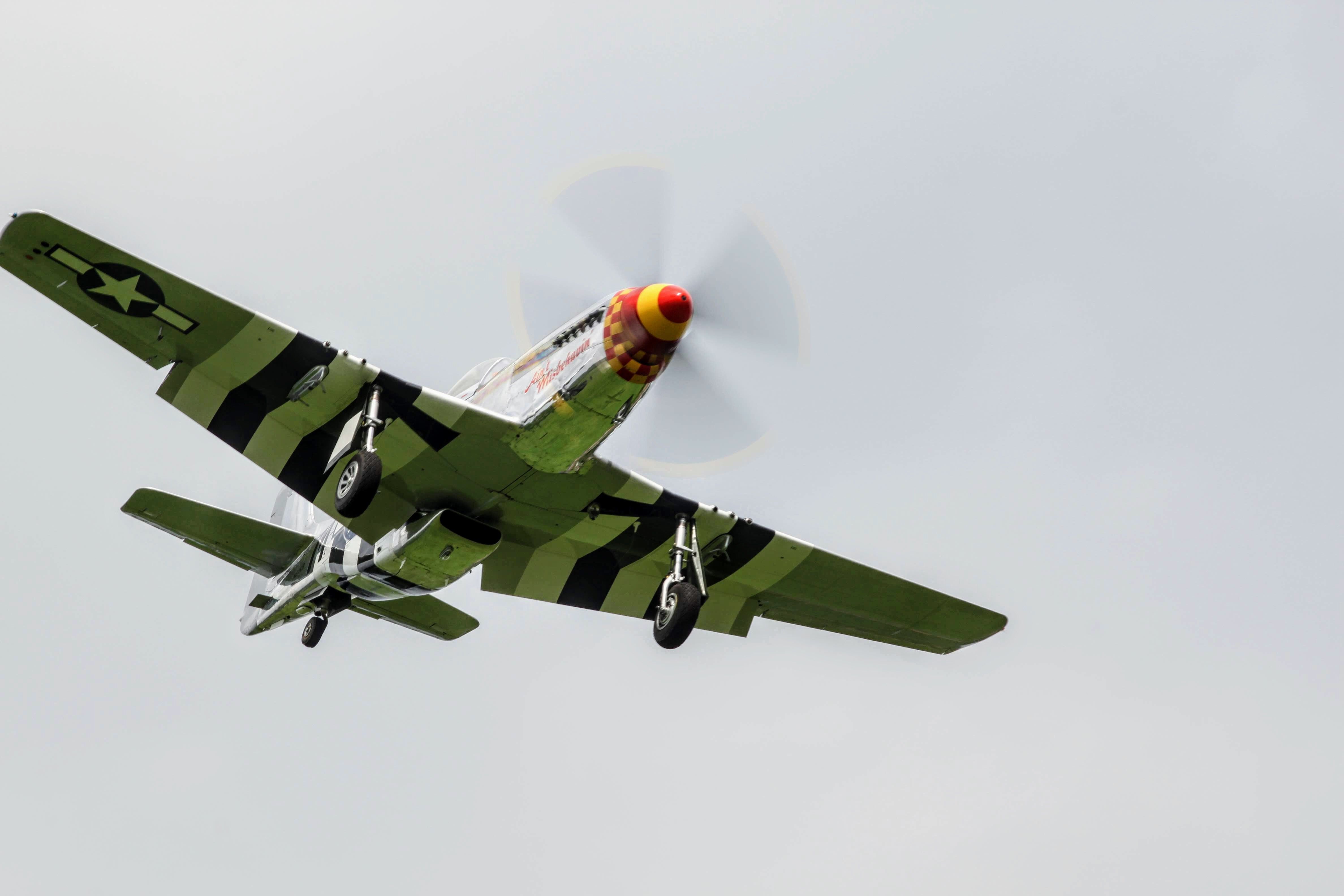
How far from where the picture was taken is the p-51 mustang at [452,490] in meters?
14.0

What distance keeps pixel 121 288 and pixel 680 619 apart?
7621mm

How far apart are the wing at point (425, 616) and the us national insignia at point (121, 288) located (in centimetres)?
637

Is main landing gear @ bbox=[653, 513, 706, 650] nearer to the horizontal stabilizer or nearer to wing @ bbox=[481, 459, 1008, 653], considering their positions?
wing @ bbox=[481, 459, 1008, 653]

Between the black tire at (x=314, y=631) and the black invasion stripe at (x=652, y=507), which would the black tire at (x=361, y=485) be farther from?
the black tire at (x=314, y=631)

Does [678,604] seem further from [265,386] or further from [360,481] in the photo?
[265,386]

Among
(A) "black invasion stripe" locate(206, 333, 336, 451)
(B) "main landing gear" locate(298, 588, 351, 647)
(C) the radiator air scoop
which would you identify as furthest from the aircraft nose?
(B) "main landing gear" locate(298, 588, 351, 647)

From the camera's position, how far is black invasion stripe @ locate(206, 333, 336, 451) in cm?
1488

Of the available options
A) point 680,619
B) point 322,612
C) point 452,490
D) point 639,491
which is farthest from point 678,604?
point 322,612

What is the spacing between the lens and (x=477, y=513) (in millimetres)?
16484

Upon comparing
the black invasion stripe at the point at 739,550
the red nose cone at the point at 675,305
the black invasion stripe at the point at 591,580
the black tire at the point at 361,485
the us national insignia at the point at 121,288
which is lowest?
the black tire at the point at 361,485

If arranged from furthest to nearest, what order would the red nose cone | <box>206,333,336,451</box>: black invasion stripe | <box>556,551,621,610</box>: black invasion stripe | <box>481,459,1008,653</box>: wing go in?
<box>556,551,621,610</box>: black invasion stripe → <box>481,459,1008,653</box>: wing → <box>206,333,336,451</box>: black invasion stripe → the red nose cone

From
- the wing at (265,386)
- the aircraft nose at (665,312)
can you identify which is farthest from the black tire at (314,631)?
the aircraft nose at (665,312)

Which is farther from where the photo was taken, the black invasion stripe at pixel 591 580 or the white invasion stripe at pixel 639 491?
the black invasion stripe at pixel 591 580

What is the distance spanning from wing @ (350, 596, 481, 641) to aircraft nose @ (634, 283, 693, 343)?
316 inches
